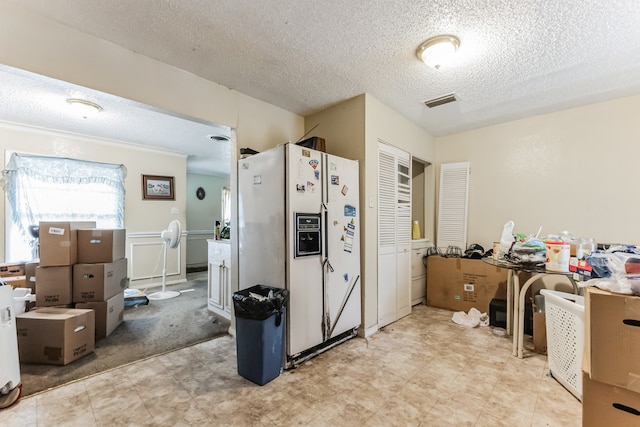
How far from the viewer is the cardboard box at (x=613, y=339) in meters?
1.21

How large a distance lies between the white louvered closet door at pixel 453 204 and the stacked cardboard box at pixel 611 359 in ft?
9.32

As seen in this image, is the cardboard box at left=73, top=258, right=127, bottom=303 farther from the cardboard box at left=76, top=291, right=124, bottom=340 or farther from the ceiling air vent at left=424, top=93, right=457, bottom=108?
the ceiling air vent at left=424, top=93, right=457, bottom=108

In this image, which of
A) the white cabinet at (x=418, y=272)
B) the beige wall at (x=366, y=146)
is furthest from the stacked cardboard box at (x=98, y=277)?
the white cabinet at (x=418, y=272)

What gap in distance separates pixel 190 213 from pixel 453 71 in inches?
256

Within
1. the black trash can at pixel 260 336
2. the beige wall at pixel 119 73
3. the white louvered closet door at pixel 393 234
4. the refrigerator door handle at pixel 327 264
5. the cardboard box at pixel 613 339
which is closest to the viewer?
the cardboard box at pixel 613 339

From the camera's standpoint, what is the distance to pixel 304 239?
2.37 meters

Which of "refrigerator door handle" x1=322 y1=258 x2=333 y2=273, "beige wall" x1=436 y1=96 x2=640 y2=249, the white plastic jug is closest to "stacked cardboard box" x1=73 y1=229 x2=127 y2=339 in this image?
"refrigerator door handle" x1=322 y1=258 x2=333 y2=273

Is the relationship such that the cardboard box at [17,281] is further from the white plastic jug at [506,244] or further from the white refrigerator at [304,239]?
the white plastic jug at [506,244]

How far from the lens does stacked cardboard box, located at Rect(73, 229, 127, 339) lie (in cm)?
281

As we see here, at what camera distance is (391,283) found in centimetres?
332

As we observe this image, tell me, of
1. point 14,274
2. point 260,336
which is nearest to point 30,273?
point 14,274

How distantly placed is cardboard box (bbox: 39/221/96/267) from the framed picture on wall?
2419 millimetres

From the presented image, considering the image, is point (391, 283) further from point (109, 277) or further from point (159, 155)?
point (159, 155)

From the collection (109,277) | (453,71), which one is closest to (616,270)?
(453,71)
